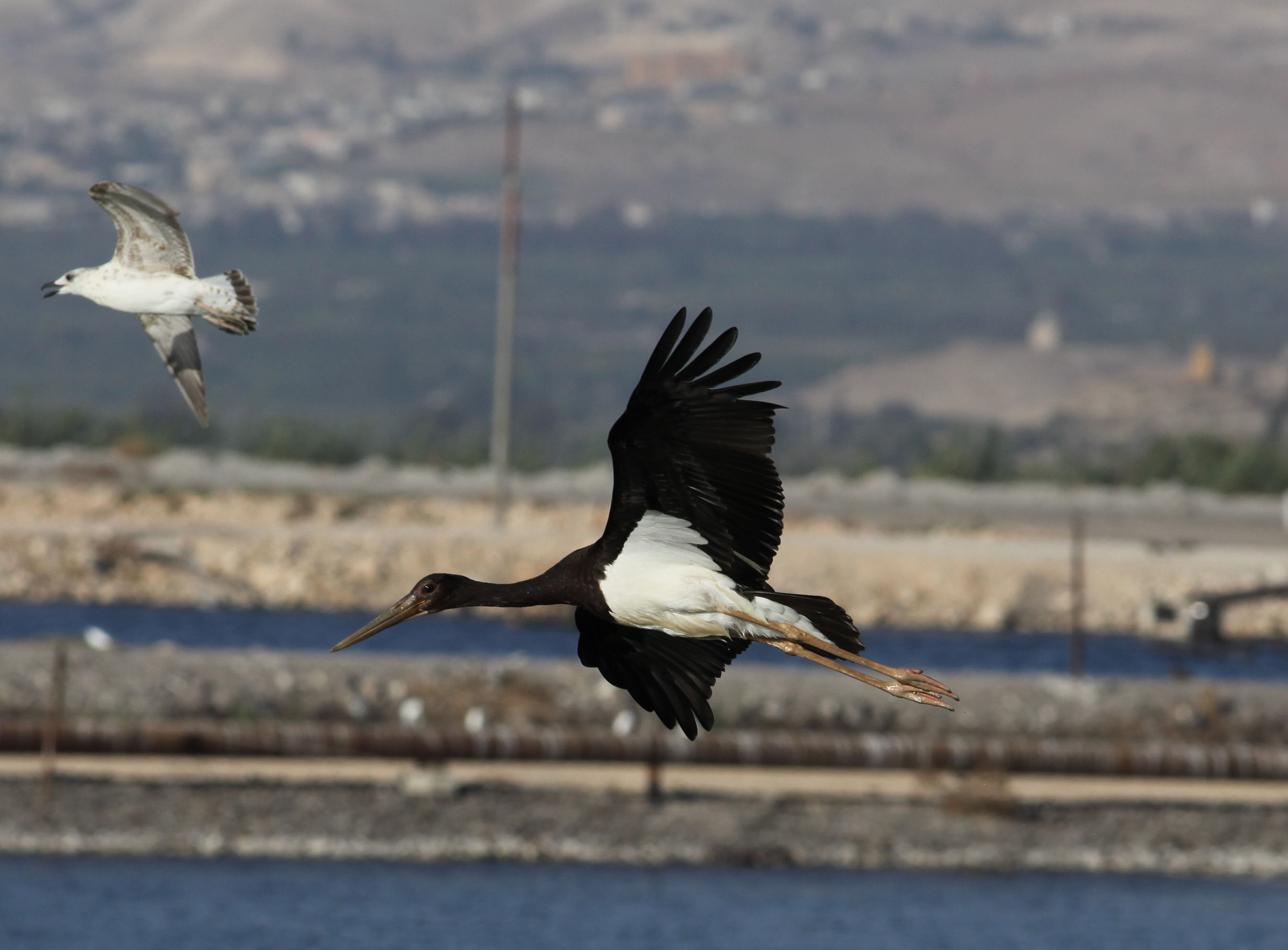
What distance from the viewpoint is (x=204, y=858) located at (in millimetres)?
25219

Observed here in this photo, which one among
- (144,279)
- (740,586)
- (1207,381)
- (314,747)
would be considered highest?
(1207,381)

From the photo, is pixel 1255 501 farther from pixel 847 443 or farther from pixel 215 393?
pixel 215 393

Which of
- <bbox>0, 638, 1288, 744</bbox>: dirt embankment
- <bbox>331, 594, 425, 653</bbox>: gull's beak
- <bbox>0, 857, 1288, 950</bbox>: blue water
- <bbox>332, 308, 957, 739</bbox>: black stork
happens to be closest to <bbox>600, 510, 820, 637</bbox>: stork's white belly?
<bbox>332, 308, 957, 739</bbox>: black stork

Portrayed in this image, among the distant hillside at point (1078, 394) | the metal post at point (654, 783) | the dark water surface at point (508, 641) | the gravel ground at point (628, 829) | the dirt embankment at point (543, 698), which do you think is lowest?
the gravel ground at point (628, 829)

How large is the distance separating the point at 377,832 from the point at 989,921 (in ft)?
25.0

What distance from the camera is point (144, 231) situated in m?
5.38

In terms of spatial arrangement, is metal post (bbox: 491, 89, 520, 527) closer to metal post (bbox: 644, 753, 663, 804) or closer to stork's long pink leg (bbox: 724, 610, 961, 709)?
metal post (bbox: 644, 753, 663, 804)

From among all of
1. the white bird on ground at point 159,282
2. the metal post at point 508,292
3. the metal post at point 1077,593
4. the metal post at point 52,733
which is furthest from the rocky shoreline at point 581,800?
Answer: the white bird on ground at point 159,282

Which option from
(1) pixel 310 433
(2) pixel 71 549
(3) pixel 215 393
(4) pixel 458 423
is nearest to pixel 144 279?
(2) pixel 71 549

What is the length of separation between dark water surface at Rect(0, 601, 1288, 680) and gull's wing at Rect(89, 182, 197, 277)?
3488cm

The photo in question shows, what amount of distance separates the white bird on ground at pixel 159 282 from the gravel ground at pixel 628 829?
20709 mm

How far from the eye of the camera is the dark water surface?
142 ft

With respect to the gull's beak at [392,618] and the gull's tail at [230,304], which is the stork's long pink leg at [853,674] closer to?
the gull's beak at [392,618]

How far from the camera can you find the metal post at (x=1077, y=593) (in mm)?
32438
